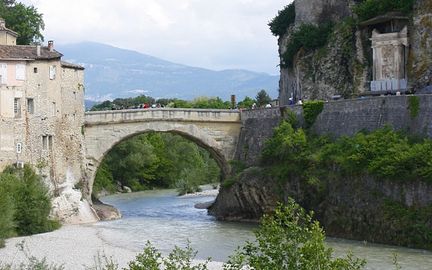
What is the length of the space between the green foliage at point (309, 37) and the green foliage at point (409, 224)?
25122 millimetres

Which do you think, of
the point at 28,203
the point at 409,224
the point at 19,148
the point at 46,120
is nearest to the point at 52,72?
the point at 46,120

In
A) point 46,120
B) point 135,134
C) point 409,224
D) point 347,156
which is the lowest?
point 409,224

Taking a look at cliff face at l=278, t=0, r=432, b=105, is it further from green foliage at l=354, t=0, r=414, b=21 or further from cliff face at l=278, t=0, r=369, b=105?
green foliage at l=354, t=0, r=414, b=21

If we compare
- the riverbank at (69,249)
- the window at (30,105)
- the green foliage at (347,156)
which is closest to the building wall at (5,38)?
the window at (30,105)

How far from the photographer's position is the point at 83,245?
130 feet

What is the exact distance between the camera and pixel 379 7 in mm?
55812

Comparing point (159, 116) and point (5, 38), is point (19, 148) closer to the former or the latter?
point (159, 116)

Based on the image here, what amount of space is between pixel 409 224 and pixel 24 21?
44710 millimetres

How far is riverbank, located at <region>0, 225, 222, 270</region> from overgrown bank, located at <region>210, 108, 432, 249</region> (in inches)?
349

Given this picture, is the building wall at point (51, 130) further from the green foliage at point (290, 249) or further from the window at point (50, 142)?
the green foliage at point (290, 249)

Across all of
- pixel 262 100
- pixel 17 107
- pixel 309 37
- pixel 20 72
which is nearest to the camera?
pixel 17 107

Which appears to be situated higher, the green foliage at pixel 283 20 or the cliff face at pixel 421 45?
the green foliage at pixel 283 20

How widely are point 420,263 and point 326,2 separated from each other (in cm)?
3524

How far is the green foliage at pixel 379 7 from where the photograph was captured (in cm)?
5378
